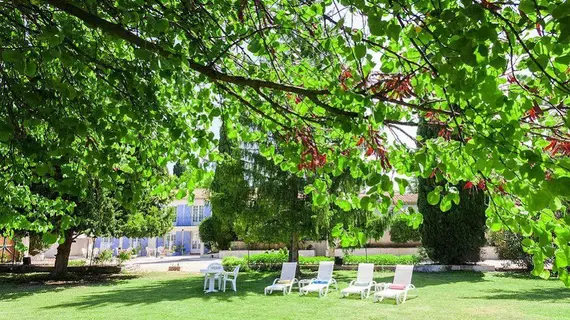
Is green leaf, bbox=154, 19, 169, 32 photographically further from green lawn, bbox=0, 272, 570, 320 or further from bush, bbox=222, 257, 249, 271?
bush, bbox=222, 257, 249, 271

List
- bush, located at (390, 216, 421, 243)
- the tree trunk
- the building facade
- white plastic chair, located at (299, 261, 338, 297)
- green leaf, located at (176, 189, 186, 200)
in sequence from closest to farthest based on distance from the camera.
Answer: green leaf, located at (176, 189, 186, 200)
white plastic chair, located at (299, 261, 338, 297)
the tree trunk
bush, located at (390, 216, 421, 243)
the building facade

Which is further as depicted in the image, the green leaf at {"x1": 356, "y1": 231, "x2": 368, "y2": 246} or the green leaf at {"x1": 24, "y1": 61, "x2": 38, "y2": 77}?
the green leaf at {"x1": 356, "y1": 231, "x2": 368, "y2": 246}

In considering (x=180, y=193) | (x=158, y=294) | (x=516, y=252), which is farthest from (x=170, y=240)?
(x=180, y=193)

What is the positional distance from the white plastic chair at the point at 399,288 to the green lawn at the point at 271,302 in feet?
0.82

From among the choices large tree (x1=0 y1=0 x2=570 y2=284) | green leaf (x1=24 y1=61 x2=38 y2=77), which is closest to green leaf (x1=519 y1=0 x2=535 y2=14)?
large tree (x1=0 y1=0 x2=570 y2=284)

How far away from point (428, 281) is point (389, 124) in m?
14.9

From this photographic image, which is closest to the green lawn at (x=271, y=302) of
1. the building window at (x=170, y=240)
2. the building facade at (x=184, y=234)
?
the building facade at (x=184, y=234)

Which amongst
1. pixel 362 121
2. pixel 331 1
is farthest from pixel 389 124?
pixel 331 1

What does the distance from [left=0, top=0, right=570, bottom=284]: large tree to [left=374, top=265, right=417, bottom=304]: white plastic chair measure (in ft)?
27.0

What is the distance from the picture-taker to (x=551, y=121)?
10.9 feet

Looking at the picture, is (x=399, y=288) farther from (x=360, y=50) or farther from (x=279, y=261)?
(x=279, y=261)

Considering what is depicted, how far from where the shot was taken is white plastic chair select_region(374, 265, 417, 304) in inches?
461

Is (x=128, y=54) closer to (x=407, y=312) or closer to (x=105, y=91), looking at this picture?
(x=105, y=91)

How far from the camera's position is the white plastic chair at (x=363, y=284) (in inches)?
500
